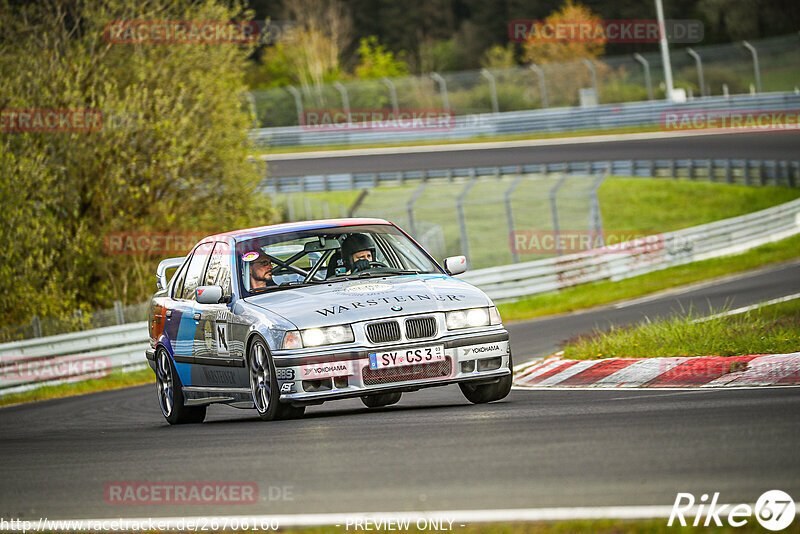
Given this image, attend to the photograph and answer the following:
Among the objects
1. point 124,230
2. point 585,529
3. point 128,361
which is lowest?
point 128,361

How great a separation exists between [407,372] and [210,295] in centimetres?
187

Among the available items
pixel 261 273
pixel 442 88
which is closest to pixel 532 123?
pixel 442 88

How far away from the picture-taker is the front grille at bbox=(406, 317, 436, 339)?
8703mm

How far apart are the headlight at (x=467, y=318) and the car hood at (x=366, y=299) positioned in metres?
0.05

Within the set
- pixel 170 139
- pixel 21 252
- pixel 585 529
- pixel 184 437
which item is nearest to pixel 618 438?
pixel 585 529

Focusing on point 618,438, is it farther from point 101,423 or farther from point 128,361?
point 128,361

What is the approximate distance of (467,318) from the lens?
898 centimetres

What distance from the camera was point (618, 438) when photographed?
21.0 ft

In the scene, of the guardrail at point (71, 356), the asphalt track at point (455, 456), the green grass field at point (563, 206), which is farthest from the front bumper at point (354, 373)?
the green grass field at point (563, 206)

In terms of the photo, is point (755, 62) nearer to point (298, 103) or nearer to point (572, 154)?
point (572, 154)

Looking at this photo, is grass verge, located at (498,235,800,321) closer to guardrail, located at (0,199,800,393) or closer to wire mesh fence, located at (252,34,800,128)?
guardrail, located at (0,199,800,393)

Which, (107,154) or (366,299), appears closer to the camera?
(366,299)

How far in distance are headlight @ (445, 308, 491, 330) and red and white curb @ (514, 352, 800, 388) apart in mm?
1537

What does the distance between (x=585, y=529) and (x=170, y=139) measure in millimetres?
19839
